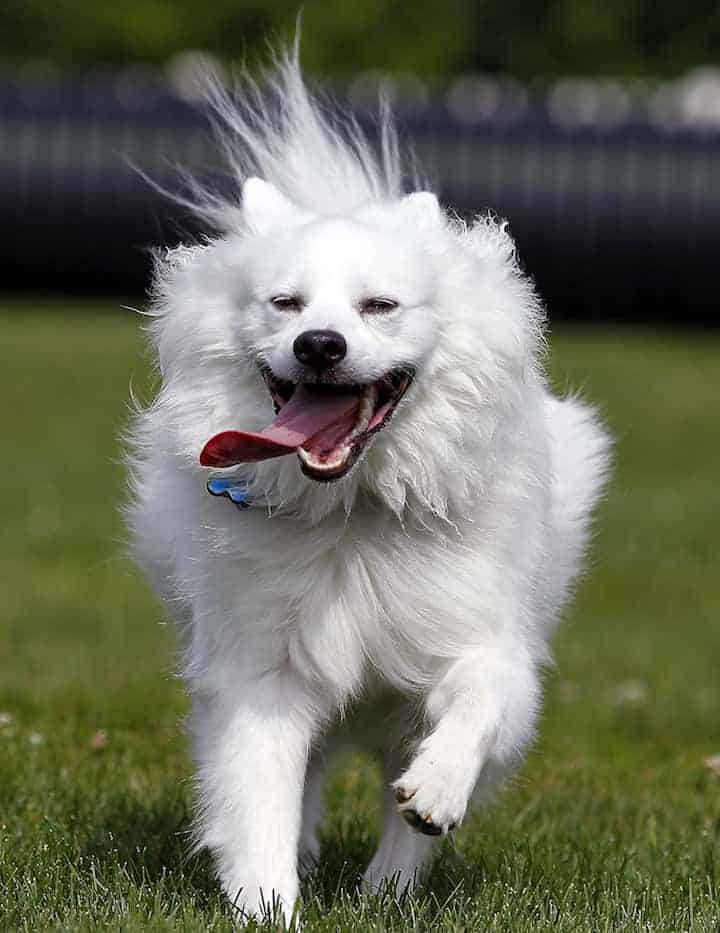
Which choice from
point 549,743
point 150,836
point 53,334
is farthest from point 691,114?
point 150,836

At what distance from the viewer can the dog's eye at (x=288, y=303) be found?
4305 millimetres

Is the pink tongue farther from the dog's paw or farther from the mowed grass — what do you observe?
the mowed grass

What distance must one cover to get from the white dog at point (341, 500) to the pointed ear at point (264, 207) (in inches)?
0.6

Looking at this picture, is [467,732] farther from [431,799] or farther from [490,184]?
[490,184]

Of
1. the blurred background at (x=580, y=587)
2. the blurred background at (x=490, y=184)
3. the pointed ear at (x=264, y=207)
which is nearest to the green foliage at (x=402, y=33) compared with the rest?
the blurred background at (x=580, y=587)

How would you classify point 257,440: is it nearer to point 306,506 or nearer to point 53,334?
point 306,506

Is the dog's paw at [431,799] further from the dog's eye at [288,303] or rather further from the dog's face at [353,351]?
the dog's eye at [288,303]

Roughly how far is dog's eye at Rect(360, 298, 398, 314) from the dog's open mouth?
0.15 metres

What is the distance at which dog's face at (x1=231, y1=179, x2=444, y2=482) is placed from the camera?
4145 millimetres

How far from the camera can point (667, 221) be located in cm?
1989

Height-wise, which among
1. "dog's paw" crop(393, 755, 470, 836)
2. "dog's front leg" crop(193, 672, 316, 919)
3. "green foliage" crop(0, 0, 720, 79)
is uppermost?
"dog's paw" crop(393, 755, 470, 836)

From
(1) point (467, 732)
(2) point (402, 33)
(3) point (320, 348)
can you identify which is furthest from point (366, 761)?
(2) point (402, 33)

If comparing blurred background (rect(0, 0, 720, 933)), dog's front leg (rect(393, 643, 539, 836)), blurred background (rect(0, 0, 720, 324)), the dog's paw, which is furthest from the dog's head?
blurred background (rect(0, 0, 720, 324))

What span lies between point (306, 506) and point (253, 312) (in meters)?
0.50
